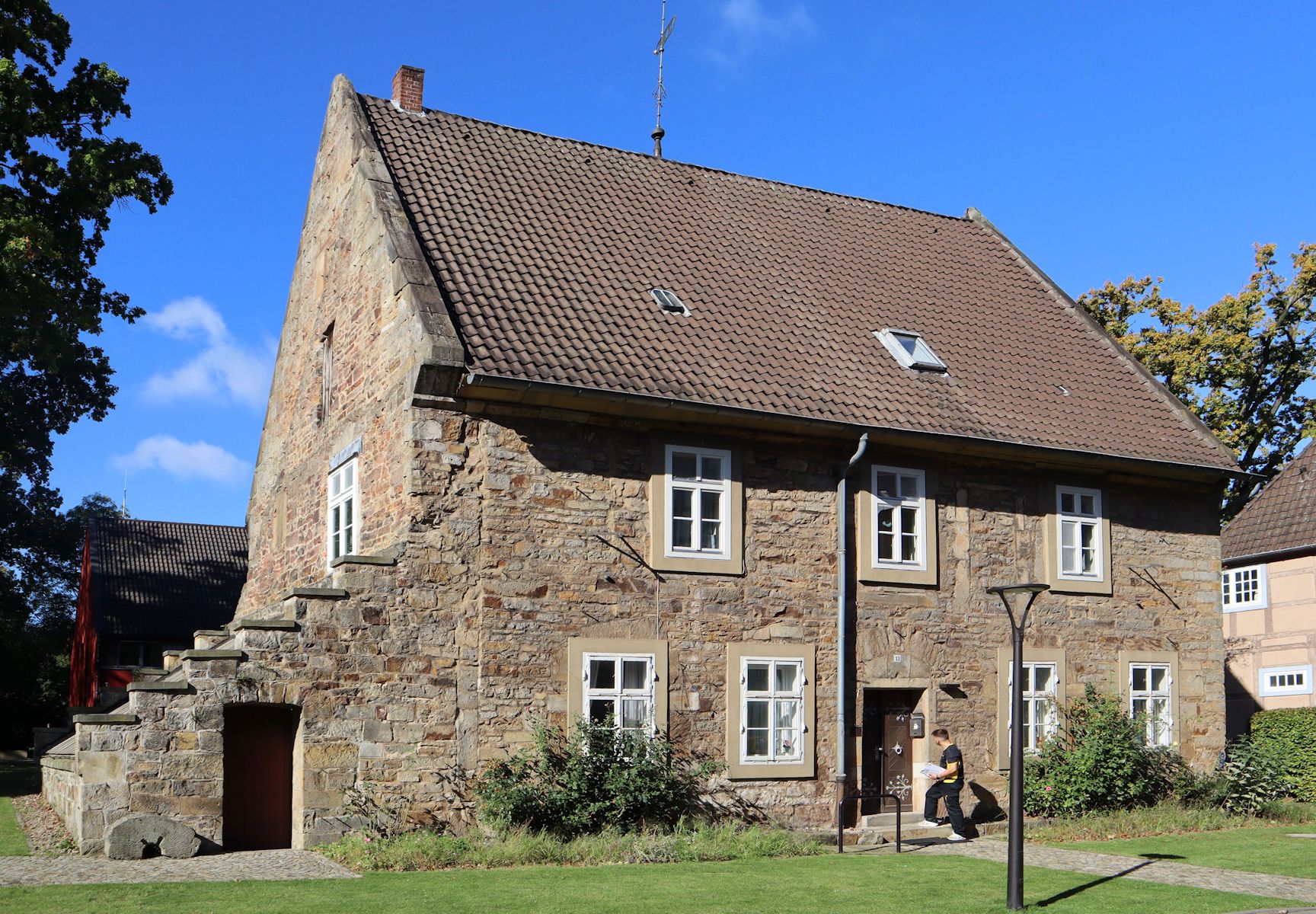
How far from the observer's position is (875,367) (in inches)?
762

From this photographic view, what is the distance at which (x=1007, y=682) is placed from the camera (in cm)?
1903

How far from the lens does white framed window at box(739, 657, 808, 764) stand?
1709 centimetres

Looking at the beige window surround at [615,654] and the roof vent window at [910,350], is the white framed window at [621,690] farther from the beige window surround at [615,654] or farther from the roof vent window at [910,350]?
the roof vent window at [910,350]

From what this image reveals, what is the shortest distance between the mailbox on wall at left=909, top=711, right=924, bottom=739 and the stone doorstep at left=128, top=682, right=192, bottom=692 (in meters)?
9.16

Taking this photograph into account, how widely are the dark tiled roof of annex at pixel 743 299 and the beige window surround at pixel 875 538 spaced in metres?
0.75

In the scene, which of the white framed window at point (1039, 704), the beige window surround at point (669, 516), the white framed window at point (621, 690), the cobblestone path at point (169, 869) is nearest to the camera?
the cobblestone path at point (169, 869)

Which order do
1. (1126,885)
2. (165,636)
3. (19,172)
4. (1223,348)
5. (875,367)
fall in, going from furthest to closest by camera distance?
(165,636)
(1223,348)
(19,172)
(875,367)
(1126,885)

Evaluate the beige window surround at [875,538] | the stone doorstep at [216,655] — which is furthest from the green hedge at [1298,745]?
the stone doorstep at [216,655]

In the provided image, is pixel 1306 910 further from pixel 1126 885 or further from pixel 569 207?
pixel 569 207

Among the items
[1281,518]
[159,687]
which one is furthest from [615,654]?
[1281,518]

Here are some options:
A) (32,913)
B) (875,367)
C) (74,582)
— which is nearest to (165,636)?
(74,582)

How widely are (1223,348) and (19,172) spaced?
27.1 meters

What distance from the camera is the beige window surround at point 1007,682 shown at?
18.9 metres

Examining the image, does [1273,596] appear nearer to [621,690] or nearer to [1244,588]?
[1244,588]
